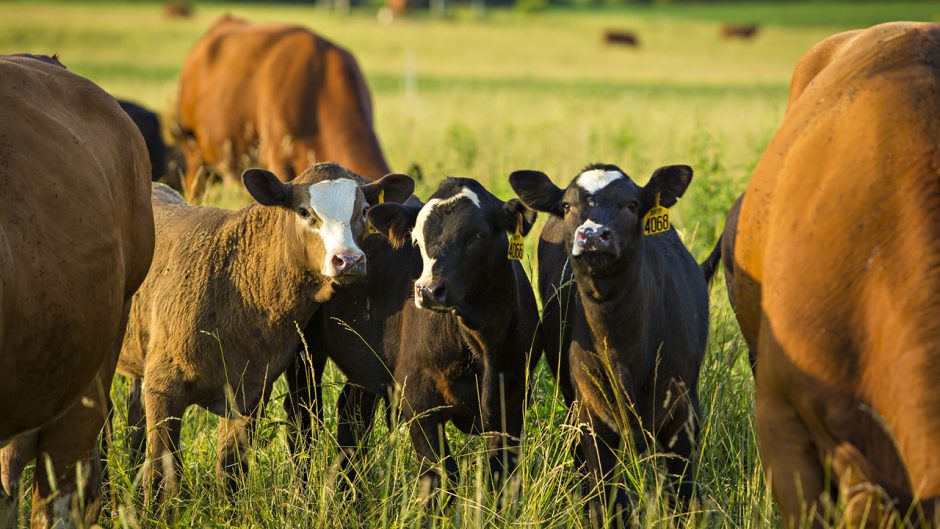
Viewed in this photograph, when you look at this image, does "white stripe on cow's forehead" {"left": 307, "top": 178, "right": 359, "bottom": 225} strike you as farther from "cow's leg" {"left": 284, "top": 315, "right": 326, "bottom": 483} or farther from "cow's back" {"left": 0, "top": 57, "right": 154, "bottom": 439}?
"cow's back" {"left": 0, "top": 57, "right": 154, "bottom": 439}

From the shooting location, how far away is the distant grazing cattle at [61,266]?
4.18 metres

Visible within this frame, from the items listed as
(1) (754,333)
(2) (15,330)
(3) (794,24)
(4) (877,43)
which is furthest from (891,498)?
(3) (794,24)

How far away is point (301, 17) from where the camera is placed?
236 ft

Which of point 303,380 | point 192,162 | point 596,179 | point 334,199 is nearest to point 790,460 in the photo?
point 596,179

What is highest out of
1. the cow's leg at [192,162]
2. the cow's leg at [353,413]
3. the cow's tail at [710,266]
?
the cow's tail at [710,266]

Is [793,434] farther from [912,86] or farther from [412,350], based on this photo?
[412,350]

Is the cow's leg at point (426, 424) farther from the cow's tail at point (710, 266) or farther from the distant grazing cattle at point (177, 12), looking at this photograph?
the distant grazing cattle at point (177, 12)

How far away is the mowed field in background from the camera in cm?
522

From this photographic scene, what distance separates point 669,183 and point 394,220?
1.31 m

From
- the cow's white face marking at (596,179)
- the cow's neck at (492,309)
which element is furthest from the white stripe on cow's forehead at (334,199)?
the cow's white face marking at (596,179)

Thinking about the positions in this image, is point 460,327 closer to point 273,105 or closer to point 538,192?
point 538,192

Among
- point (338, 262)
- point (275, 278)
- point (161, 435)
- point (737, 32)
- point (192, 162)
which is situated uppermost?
point (338, 262)

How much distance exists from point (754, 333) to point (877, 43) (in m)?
1.16

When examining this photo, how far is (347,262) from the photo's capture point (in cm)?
573
